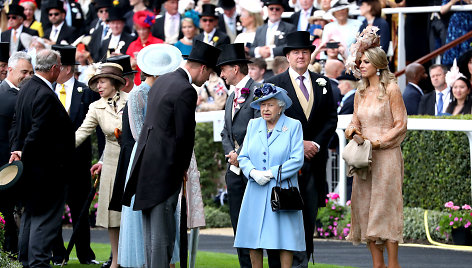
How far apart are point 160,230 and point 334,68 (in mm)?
7809

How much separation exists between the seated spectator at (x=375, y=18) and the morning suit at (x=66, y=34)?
6.65m

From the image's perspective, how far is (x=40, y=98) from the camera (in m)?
10.7

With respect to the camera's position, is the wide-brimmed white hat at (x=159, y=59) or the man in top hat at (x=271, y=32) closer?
the wide-brimmed white hat at (x=159, y=59)

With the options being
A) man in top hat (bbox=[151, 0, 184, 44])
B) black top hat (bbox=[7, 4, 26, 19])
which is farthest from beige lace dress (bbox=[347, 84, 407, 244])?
black top hat (bbox=[7, 4, 26, 19])

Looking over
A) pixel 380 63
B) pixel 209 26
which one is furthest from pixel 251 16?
pixel 380 63

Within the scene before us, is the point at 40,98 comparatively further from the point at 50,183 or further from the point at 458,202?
the point at 458,202

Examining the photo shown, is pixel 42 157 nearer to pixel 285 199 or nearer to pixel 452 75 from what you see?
pixel 285 199

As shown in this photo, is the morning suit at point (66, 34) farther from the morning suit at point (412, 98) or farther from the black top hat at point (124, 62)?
the black top hat at point (124, 62)

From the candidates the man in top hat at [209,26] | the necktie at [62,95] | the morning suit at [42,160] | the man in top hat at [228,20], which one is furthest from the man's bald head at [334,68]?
the morning suit at [42,160]

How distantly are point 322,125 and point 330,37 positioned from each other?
637cm

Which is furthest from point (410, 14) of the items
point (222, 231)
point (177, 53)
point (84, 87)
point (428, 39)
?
point (177, 53)

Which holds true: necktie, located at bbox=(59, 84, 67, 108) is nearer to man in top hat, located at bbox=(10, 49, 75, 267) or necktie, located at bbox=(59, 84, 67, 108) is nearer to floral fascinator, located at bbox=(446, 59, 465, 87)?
man in top hat, located at bbox=(10, 49, 75, 267)

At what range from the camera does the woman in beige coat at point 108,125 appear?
37.7 ft

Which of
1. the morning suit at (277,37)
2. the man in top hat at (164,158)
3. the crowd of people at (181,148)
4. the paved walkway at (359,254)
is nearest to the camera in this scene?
the man in top hat at (164,158)
